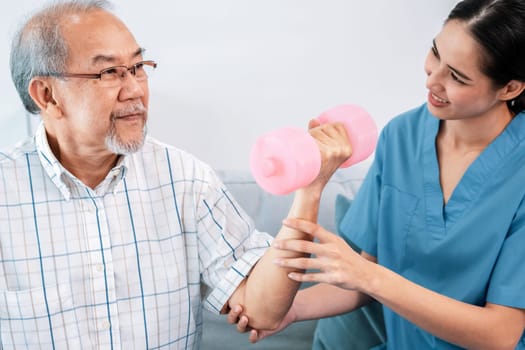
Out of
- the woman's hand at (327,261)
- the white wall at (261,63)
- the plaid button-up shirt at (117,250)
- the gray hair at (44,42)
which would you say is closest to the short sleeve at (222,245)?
the plaid button-up shirt at (117,250)

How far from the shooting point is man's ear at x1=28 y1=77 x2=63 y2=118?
1155 millimetres

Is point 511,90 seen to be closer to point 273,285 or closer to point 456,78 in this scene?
point 456,78

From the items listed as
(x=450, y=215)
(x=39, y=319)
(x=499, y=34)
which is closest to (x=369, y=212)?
(x=450, y=215)

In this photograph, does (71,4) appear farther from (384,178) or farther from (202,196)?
(384,178)

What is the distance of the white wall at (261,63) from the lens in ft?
6.66

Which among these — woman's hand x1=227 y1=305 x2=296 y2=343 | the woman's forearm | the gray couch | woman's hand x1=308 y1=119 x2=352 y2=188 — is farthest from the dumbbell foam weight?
the gray couch

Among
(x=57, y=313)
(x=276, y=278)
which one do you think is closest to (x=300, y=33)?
(x=276, y=278)

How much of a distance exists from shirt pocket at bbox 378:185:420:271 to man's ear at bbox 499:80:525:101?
0.28m

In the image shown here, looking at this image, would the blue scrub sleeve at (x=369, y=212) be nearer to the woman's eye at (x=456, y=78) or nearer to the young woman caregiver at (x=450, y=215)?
the young woman caregiver at (x=450, y=215)

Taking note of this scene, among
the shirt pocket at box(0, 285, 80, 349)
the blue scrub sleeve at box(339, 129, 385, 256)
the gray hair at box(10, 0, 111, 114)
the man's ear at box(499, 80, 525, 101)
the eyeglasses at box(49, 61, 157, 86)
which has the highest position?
the gray hair at box(10, 0, 111, 114)

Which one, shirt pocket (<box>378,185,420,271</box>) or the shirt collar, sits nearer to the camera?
the shirt collar

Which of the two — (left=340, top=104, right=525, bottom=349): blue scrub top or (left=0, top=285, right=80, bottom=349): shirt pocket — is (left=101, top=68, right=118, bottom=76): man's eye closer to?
(left=0, top=285, right=80, bottom=349): shirt pocket

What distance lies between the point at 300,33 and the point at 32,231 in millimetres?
1264

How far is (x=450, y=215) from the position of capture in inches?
50.2
